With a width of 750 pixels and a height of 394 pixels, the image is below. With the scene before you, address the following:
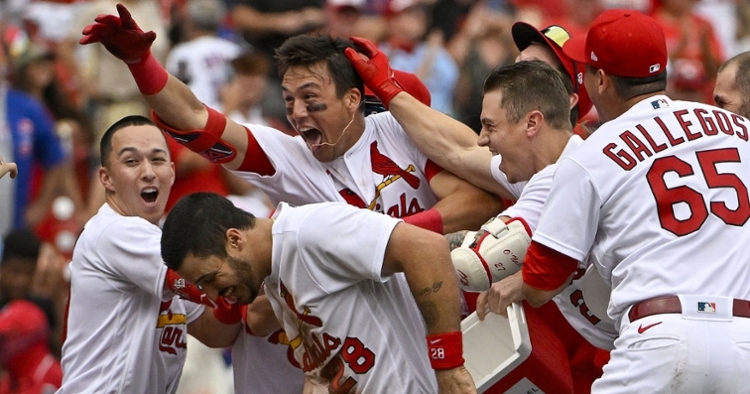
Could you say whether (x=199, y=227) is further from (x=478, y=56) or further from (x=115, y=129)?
(x=478, y=56)

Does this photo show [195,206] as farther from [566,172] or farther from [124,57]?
[566,172]

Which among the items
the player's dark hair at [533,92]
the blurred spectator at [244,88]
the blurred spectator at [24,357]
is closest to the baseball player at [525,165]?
the player's dark hair at [533,92]

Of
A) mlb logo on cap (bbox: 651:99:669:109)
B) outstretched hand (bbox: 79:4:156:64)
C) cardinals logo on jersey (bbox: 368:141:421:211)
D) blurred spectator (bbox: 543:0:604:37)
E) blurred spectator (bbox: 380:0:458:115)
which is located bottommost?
blurred spectator (bbox: 380:0:458:115)

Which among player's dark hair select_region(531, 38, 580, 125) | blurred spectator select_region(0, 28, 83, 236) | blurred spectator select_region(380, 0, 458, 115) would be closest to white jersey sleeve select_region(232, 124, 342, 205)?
player's dark hair select_region(531, 38, 580, 125)

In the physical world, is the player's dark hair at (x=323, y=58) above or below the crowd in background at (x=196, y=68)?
above

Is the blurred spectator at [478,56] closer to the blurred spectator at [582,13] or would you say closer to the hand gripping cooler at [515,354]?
the blurred spectator at [582,13]

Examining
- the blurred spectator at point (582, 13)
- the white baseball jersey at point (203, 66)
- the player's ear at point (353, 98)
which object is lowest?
the white baseball jersey at point (203, 66)

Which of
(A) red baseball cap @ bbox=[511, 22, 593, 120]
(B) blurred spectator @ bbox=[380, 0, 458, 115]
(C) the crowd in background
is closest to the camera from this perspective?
(A) red baseball cap @ bbox=[511, 22, 593, 120]

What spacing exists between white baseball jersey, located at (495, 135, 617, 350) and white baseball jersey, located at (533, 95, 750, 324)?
1.15 ft

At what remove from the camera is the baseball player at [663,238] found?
15.6 ft

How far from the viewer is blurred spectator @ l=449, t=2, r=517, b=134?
500 inches

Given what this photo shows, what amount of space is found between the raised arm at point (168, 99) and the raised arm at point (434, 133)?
2.29 feet

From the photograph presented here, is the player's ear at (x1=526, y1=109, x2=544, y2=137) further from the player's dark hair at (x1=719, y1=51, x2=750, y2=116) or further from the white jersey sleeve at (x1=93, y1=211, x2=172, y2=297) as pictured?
the white jersey sleeve at (x1=93, y1=211, x2=172, y2=297)

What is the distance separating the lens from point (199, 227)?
510 cm
